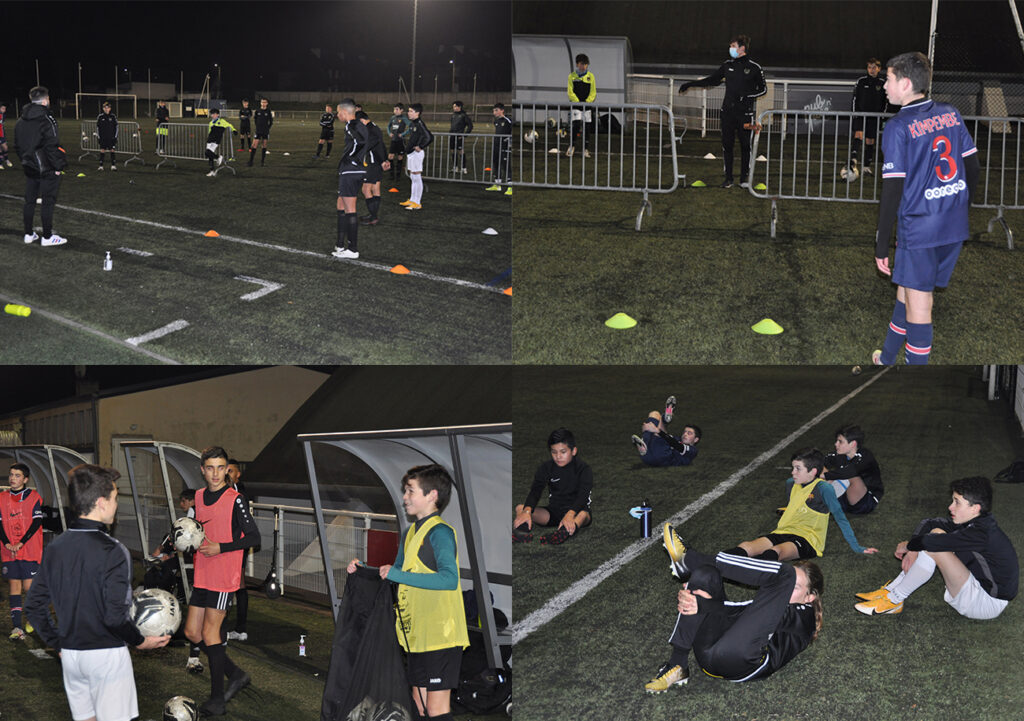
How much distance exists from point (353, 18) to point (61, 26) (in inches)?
769

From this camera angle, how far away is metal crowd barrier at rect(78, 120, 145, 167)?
73.9 ft

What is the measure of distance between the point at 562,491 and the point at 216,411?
22.7 ft

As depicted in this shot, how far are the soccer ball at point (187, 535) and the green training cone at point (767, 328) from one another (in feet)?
15.6

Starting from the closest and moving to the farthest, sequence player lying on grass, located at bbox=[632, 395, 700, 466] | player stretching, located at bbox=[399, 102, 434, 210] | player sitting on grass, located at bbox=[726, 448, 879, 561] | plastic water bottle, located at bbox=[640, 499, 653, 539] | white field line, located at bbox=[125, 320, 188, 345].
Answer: player sitting on grass, located at bbox=[726, 448, 879, 561] < plastic water bottle, located at bbox=[640, 499, 653, 539] < white field line, located at bbox=[125, 320, 188, 345] < player lying on grass, located at bbox=[632, 395, 700, 466] < player stretching, located at bbox=[399, 102, 434, 210]

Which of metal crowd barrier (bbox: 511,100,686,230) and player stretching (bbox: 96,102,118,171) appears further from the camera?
player stretching (bbox: 96,102,118,171)

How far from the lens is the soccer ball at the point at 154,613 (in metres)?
4.60

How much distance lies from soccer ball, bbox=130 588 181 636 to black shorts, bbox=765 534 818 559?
3.81 meters

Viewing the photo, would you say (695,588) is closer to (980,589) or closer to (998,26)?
(980,589)

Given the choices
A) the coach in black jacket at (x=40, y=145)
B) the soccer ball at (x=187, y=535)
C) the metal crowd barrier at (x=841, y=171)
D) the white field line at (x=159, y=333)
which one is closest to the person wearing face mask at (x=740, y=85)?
the metal crowd barrier at (x=841, y=171)

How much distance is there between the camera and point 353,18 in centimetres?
6306

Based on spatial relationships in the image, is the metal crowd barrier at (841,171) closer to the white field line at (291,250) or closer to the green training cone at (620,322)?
the green training cone at (620,322)

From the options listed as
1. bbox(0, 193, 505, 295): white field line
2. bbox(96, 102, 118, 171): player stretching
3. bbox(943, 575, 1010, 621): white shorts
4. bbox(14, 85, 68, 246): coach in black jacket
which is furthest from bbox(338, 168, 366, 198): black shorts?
bbox(96, 102, 118, 171): player stretching

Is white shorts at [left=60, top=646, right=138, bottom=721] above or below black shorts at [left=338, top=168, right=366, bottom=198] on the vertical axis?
below

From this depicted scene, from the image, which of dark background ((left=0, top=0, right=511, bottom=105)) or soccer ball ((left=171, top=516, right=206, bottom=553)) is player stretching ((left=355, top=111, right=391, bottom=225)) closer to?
soccer ball ((left=171, top=516, right=206, bottom=553))
